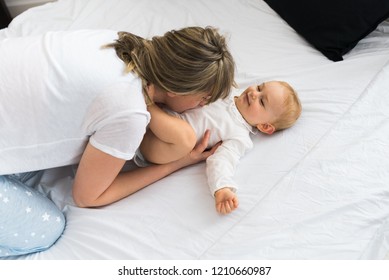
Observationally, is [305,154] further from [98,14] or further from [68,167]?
[98,14]

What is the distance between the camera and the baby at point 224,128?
92 cm

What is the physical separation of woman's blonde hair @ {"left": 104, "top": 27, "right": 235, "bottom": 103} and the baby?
114mm

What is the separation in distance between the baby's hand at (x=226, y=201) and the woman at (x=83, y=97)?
0.79 ft

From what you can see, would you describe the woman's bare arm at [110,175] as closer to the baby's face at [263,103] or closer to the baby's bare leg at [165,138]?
the baby's bare leg at [165,138]

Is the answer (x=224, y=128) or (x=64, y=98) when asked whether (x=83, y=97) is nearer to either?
(x=64, y=98)

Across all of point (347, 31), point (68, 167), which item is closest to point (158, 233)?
point (68, 167)

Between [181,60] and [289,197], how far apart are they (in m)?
0.46

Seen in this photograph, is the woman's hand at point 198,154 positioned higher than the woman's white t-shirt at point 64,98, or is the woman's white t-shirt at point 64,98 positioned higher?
the woman's white t-shirt at point 64,98

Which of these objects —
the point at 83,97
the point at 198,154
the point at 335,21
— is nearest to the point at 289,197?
the point at 198,154

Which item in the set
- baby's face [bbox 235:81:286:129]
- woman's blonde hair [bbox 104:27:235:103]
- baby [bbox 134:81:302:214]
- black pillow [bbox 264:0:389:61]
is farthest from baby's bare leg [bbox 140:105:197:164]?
black pillow [bbox 264:0:389:61]

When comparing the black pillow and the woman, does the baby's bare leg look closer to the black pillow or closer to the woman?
the woman

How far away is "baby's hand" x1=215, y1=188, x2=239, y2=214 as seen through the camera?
913mm

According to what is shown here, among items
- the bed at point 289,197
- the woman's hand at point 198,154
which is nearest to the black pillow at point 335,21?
the bed at point 289,197

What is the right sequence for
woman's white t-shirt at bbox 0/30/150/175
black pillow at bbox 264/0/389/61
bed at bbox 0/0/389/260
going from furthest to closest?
black pillow at bbox 264/0/389/61 → bed at bbox 0/0/389/260 → woman's white t-shirt at bbox 0/30/150/175
